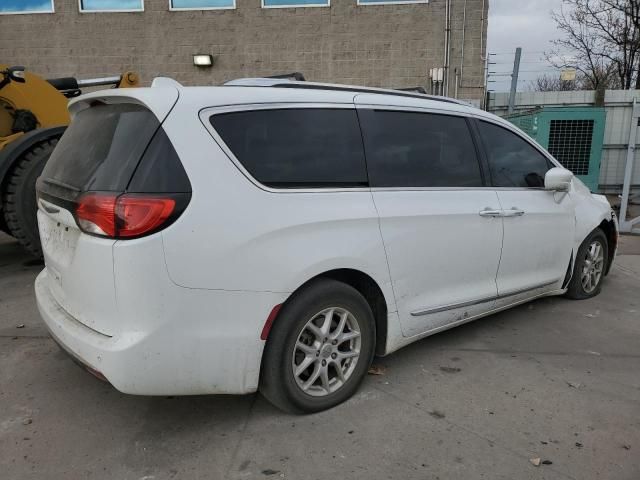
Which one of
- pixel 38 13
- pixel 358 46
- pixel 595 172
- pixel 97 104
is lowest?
pixel 595 172

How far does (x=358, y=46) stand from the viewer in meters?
10.9

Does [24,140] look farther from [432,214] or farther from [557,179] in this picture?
[557,179]

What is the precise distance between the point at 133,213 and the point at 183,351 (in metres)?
0.63

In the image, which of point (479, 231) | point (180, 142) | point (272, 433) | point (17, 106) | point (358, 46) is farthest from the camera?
point (358, 46)

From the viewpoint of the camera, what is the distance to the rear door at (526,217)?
3617mm

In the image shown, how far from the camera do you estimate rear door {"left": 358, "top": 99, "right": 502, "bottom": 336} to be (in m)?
2.93

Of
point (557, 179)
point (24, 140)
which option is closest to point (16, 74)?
point (24, 140)

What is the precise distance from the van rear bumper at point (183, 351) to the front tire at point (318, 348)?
12 centimetres

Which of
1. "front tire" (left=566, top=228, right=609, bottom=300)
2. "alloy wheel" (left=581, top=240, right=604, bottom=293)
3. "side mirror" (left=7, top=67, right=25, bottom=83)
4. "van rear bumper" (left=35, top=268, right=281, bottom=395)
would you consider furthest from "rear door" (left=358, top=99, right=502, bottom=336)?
"side mirror" (left=7, top=67, right=25, bottom=83)

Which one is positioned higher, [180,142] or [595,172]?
[180,142]

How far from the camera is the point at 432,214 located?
3.07 meters

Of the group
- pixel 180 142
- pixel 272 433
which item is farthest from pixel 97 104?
pixel 272 433

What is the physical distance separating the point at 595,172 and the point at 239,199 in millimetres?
9186

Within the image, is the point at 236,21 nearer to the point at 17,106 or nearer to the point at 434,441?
the point at 17,106
